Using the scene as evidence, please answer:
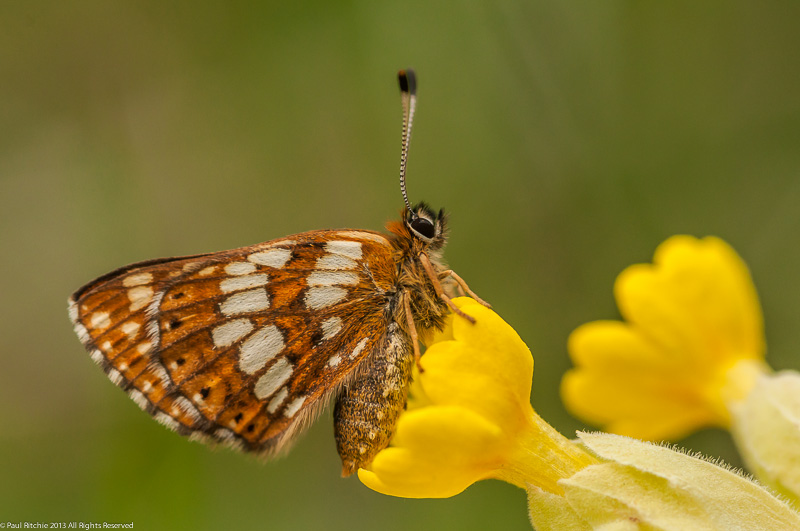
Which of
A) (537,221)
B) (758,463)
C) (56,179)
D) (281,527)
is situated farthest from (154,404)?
(56,179)

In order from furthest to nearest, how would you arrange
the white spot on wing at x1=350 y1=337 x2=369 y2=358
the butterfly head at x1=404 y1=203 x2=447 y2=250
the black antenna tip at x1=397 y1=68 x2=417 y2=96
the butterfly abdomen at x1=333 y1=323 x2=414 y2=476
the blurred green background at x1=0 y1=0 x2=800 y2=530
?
the blurred green background at x1=0 y1=0 x2=800 y2=530 < the black antenna tip at x1=397 y1=68 x2=417 y2=96 < the butterfly head at x1=404 y1=203 x2=447 y2=250 < the white spot on wing at x1=350 y1=337 x2=369 y2=358 < the butterfly abdomen at x1=333 y1=323 x2=414 y2=476

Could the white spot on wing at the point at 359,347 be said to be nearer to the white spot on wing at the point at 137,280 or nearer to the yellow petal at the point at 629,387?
the white spot on wing at the point at 137,280

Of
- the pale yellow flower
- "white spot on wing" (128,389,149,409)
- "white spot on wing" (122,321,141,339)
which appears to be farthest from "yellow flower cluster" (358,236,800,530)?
"white spot on wing" (122,321,141,339)

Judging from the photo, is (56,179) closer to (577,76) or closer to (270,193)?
(270,193)

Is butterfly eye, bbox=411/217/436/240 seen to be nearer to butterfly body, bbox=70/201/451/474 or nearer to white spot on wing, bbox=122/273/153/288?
butterfly body, bbox=70/201/451/474

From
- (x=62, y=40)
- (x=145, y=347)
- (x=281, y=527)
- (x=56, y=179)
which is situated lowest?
(x=281, y=527)

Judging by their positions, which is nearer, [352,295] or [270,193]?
[352,295]

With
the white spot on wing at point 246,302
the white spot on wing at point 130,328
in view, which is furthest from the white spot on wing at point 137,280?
the white spot on wing at point 246,302
